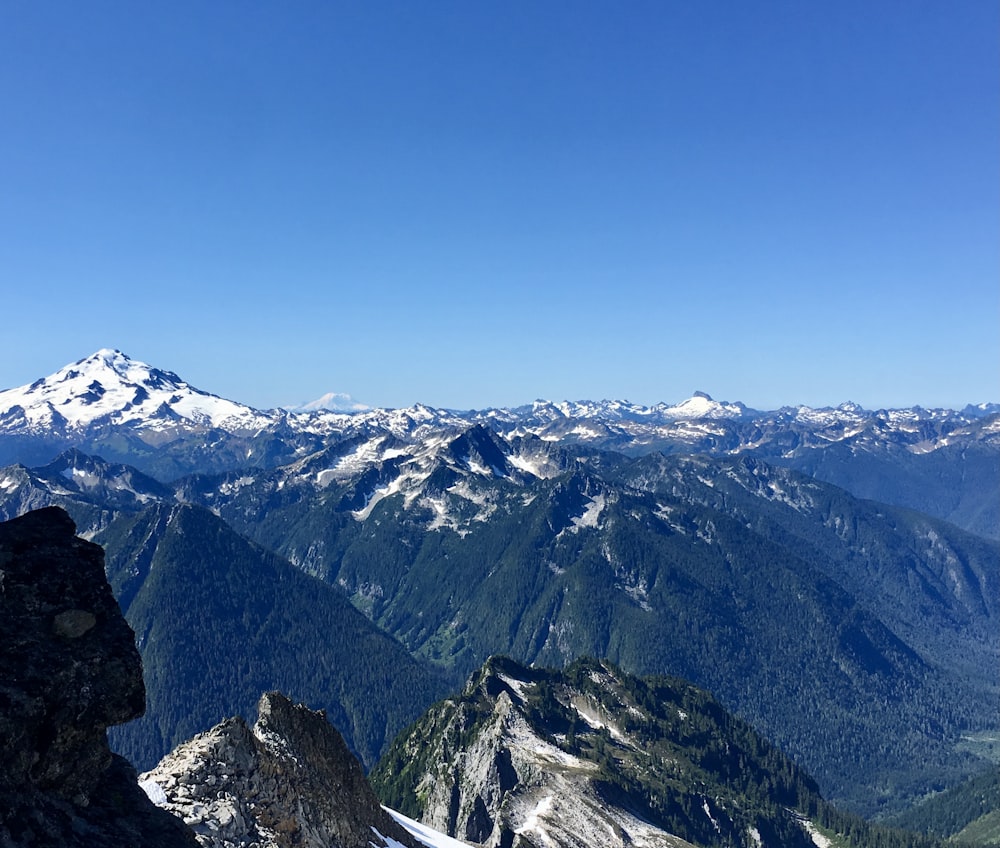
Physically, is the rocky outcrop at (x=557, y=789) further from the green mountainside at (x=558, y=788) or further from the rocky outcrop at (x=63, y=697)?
the rocky outcrop at (x=63, y=697)

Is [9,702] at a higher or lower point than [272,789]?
higher

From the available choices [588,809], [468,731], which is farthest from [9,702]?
[468,731]

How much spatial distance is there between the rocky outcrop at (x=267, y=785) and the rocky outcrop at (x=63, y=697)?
11.8m

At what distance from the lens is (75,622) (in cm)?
2044

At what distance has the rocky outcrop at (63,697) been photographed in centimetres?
1733

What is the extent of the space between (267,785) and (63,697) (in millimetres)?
21133

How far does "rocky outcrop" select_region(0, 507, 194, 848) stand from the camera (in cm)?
1733

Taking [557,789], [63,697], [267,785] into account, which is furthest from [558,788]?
→ [63,697]

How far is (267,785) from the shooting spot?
3656 centimetres

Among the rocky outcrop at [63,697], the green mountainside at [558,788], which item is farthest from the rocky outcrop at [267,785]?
the green mountainside at [558,788]

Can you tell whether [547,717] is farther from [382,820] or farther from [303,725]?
[303,725]

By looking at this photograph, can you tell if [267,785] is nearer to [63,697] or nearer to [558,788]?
[63,697]

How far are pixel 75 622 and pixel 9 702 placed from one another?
3181mm

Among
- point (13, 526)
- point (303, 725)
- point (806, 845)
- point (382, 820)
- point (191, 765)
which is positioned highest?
point (13, 526)
